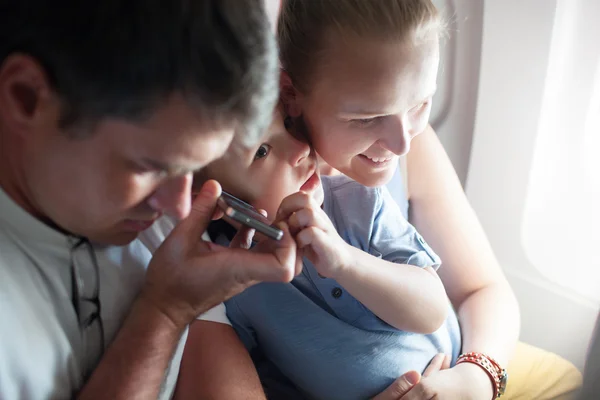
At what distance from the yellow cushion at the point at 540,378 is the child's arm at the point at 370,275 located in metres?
0.35

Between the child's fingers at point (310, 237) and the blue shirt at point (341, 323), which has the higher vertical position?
the child's fingers at point (310, 237)

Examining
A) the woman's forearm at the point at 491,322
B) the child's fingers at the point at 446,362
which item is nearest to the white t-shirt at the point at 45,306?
the child's fingers at the point at 446,362

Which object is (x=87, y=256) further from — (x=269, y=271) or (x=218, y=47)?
(x=218, y=47)

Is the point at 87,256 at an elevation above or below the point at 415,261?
above

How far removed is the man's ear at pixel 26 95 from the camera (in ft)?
1.84

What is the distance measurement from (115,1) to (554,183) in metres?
1.17

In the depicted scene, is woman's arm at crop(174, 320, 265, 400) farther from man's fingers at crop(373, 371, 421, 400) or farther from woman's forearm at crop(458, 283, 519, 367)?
woman's forearm at crop(458, 283, 519, 367)

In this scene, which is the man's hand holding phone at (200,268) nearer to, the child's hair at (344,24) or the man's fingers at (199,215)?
the man's fingers at (199,215)

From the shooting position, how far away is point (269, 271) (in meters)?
0.73

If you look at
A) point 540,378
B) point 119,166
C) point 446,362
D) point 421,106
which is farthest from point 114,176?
point 540,378

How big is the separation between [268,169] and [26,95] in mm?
362

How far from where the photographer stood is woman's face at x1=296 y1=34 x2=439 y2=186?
0.86 meters

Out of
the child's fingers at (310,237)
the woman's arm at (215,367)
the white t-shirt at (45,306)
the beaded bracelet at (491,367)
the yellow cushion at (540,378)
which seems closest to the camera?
the white t-shirt at (45,306)

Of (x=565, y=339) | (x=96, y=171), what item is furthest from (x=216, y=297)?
(x=565, y=339)
